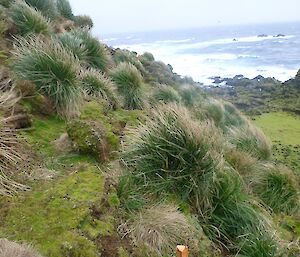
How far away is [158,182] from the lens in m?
4.97

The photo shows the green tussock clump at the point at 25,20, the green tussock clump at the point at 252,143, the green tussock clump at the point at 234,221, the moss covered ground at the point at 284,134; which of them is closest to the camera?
the green tussock clump at the point at 234,221

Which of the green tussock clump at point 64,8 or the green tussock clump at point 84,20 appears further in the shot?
the green tussock clump at point 84,20

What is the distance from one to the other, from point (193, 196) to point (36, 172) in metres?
1.89

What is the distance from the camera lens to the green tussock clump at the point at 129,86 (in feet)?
29.4

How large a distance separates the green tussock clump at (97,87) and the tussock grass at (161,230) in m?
3.99

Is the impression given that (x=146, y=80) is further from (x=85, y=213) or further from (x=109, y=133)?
(x=85, y=213)

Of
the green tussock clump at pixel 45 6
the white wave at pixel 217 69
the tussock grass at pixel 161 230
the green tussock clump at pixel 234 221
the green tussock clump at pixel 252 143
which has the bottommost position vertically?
the white wave at pixel 217 69

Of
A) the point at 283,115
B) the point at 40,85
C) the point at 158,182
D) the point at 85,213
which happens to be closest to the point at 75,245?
the point at 85,213

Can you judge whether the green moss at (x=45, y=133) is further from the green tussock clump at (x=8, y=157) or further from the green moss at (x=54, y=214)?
the green moss at (x=54, y=214)

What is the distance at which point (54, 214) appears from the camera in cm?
375

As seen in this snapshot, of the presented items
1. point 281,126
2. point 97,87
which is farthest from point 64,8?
point 281,126

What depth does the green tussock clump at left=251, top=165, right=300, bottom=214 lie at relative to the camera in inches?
255

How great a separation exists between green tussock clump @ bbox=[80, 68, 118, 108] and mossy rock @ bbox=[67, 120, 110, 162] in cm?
275

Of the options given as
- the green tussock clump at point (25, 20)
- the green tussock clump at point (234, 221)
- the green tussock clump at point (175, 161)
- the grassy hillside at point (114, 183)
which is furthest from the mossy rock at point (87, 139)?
the green tussock clump at point (25, 20)
